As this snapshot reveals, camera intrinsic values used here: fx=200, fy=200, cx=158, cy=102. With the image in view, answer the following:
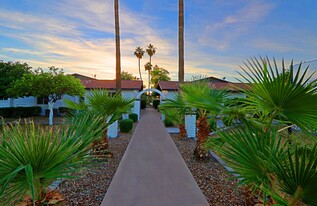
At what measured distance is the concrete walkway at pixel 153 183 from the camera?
420 centimetres

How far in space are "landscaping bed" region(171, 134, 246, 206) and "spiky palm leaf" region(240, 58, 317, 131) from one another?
138cm

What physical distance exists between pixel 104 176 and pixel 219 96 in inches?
151

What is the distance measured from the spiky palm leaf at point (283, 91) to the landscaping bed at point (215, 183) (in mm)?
1380

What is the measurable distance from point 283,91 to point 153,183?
150 inches

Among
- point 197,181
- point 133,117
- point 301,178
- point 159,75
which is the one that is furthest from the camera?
point 159,75

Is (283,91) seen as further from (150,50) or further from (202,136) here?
(150,50)

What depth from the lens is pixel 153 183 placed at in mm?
5004

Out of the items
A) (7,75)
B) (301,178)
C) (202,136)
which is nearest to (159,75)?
(7,75)

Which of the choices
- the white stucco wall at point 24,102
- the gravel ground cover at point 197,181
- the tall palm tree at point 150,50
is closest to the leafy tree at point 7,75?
the white stucco wall at point 24,102

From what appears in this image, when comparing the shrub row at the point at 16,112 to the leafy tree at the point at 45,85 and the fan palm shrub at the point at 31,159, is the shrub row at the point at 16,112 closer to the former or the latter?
the leafy tree at the point at 45,85

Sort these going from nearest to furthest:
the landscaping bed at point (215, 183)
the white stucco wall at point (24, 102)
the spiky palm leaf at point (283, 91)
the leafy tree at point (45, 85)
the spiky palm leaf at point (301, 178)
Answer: the spiky palm leaf at point (301, 178)
the spiky palm leaf at point (283, 91)
the landscaping bed at point (215, 183)
the leafy tree at point (45, 85)
the white stucco wall at point (24, 102)

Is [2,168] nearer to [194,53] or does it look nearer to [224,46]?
[224,46]

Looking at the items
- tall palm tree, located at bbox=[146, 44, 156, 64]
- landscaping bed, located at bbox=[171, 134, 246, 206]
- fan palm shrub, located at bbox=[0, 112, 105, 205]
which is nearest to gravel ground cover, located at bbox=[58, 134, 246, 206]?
landscaping bed, located at bbox=[171, 134, 246, 206]

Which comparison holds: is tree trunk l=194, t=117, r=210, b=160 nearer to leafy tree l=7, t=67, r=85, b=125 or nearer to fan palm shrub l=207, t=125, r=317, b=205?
fan palm shrub l=207, t=125, r=317, b=205
